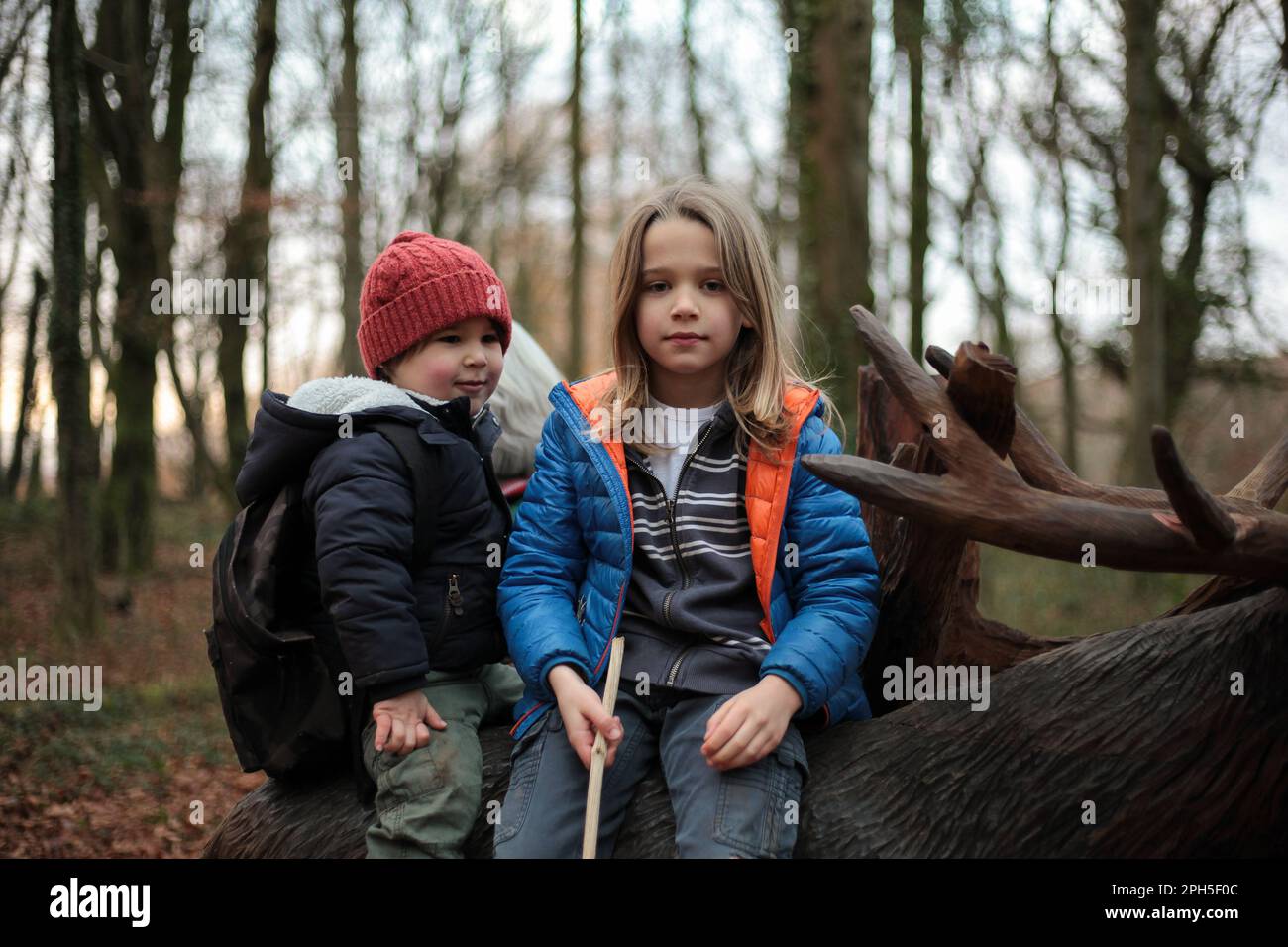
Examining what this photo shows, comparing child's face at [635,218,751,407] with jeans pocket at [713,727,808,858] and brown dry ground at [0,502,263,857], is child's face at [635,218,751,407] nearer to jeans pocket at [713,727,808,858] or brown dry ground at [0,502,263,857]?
jeans pocket at [713,727,808,858]

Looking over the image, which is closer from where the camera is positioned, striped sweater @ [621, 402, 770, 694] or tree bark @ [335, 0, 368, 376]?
striped sweater @ [621, 402, 770, 694]

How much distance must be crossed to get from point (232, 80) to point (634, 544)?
12.3 m

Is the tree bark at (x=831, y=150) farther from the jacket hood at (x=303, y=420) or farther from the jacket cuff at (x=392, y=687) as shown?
the jacket cuff at (x=392, y=687)

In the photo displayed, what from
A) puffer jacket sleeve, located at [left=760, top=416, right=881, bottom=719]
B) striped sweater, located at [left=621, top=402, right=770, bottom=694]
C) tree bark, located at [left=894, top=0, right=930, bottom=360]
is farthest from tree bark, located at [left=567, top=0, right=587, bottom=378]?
puffer jacket sleeve, located at [left=760, top=416, right=881, bottom=719]

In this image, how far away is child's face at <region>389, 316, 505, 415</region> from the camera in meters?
2.77

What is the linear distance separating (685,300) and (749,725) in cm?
103

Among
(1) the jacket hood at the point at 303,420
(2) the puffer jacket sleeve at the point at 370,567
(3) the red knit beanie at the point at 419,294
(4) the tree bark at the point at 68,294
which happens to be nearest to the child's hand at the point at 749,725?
(2) the puffer jacket sleeve at the point at 370,567

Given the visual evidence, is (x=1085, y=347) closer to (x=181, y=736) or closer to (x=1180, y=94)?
(x=1180, y=94)

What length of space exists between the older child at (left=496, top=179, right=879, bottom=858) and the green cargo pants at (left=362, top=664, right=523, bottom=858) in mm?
106

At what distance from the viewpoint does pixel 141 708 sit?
269 inches

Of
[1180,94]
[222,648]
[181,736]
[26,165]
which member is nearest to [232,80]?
[26,165]

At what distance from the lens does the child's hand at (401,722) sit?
2.27 meters

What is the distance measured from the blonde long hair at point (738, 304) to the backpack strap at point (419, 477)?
49cm

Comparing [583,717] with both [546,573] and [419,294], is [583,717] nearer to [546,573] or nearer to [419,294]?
[546,573]
